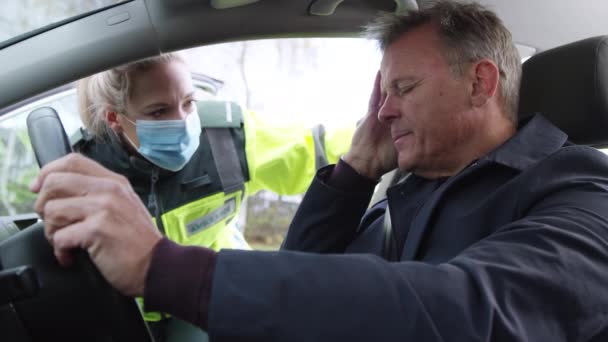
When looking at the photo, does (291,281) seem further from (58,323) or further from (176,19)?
(176,19)

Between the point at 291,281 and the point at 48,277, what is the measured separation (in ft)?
1.57

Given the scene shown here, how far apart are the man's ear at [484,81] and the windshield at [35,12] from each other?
0.87m

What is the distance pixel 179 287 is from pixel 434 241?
73cm

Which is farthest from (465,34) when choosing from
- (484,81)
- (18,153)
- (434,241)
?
(18,153)

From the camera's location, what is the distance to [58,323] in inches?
36.2

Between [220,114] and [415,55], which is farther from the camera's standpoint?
[220,114]

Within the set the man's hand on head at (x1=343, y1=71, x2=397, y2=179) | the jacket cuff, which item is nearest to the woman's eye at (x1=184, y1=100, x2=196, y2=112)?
the man's hand on head at (x1=343, y1=71, x2=397, y2=179)

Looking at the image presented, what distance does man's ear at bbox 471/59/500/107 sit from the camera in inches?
54.4

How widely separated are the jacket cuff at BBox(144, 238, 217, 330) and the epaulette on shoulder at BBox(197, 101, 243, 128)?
137 cm

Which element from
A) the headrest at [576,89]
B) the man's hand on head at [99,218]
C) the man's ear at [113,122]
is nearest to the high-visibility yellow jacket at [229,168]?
the man's ear at [113,122]

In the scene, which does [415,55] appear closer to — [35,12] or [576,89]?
[576,89]

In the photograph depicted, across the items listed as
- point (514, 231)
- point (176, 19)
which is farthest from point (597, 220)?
point (176, 19)

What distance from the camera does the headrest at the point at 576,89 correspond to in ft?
4.39

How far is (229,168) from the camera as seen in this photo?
197cm
